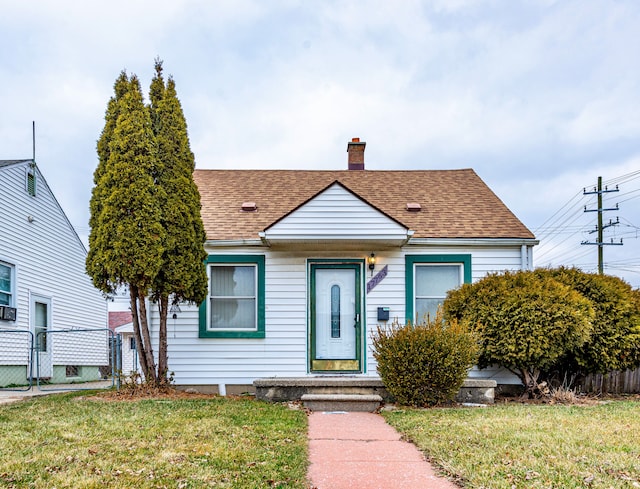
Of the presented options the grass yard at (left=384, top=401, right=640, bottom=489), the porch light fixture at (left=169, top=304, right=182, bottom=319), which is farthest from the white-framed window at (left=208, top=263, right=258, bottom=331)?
the grass yard at (left=384, top=401, right=640, bottom=489)

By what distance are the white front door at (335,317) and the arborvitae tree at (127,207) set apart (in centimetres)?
308

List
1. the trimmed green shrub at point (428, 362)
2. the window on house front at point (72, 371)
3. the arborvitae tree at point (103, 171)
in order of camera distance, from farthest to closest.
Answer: the window on house front at point (72, 371) → the arborvitae tree at point (103, 171) → the trimmed green shrub at point (428, 362)

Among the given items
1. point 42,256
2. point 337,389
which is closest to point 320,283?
point 337,389

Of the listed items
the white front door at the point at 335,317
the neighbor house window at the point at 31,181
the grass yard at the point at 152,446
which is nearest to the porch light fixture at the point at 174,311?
the white front door at the point at 335,317

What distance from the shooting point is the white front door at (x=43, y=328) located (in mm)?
15096

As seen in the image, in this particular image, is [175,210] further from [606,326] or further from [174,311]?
[606,326]

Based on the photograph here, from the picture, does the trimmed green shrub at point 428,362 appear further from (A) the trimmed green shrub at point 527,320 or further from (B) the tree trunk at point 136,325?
(B) the tree trunk at point 136,325

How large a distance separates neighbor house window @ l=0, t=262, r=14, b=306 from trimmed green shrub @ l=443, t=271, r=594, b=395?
34.3ft

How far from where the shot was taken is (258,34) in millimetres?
12430

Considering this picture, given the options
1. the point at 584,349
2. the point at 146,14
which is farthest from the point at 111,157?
the point at 584,349

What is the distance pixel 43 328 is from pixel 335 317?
9.32m

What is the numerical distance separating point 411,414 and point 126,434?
3.41m

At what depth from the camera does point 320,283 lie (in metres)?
10.4

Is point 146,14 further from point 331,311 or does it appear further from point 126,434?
point 126,434
